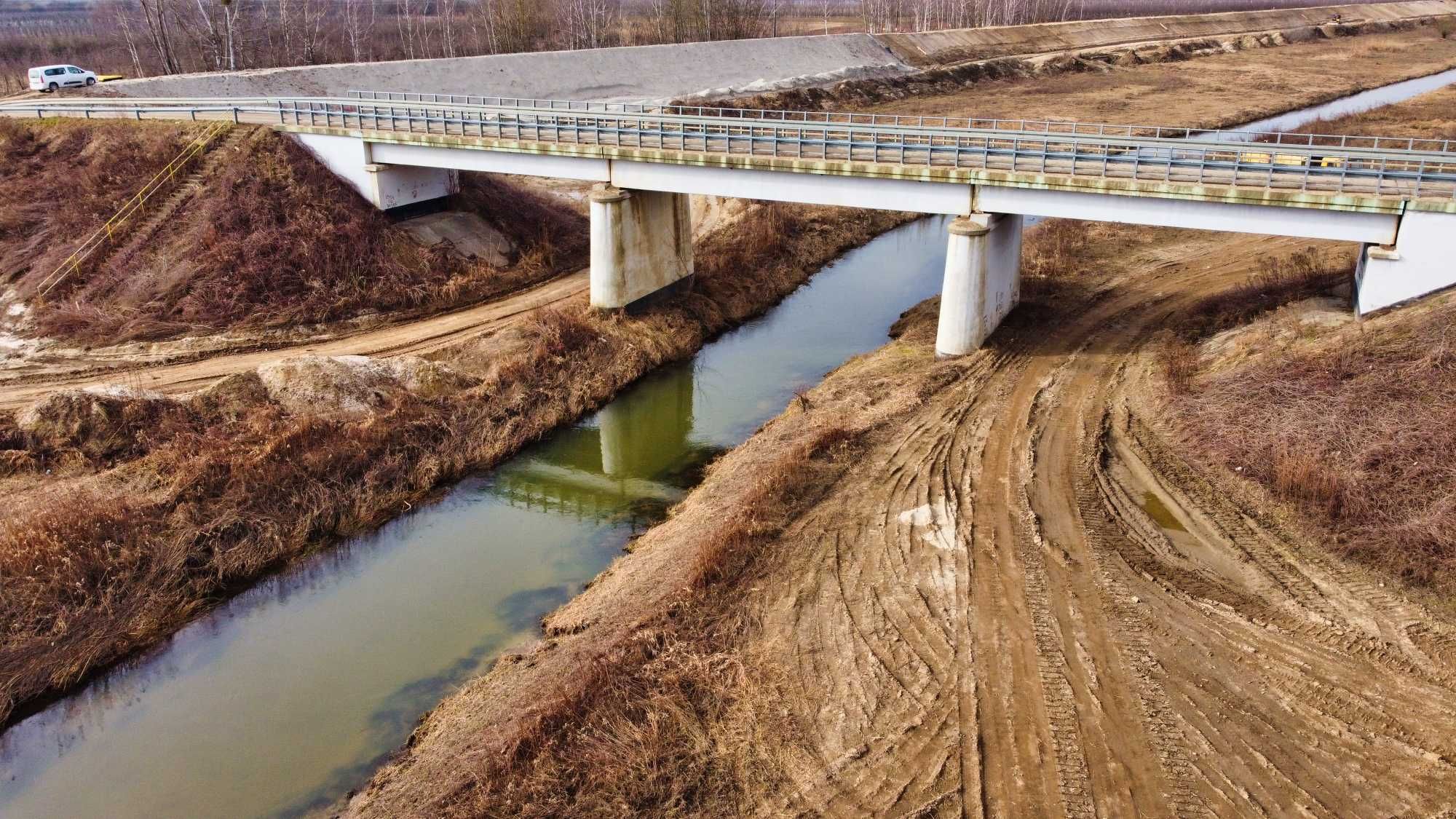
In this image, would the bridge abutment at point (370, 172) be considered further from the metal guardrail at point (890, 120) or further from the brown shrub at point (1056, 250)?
the brown shrub at point (1056, 250)

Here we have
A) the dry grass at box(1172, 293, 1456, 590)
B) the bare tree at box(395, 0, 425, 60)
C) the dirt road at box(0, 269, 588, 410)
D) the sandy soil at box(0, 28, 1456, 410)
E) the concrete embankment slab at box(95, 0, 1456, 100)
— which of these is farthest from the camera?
the bare tree at box(395, 0, 425, 60)

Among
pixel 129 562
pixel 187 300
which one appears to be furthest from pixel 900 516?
pixel 187 300

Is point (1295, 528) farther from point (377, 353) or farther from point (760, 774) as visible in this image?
point (377, 353)

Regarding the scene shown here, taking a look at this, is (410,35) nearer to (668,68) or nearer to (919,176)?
(668,68)

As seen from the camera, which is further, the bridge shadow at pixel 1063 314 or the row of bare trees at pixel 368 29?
the row of bare trees at pixel 368 29

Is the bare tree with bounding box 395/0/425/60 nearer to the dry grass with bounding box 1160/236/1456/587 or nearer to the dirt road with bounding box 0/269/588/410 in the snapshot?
the dirt road with bounding box 0/269/588/410

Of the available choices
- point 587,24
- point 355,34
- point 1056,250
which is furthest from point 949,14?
point 1056,250

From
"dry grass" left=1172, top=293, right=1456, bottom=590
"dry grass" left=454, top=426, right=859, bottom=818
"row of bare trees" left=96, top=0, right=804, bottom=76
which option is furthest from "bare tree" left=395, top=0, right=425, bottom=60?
"dry grass" left=454, top=426, right=859, bottom=818

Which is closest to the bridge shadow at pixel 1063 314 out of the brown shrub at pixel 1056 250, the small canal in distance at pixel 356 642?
the brown shrub at pixel 1056 250
